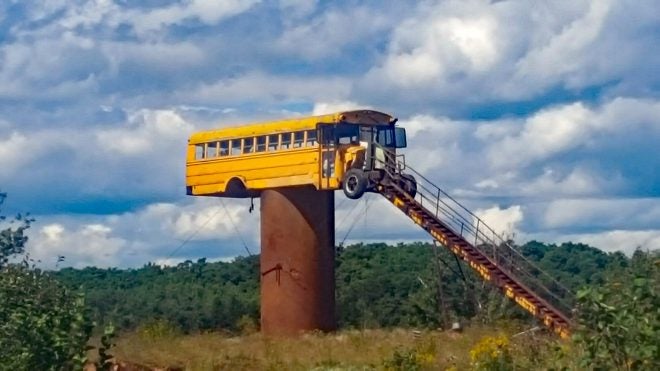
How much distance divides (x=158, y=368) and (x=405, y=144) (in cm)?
1350

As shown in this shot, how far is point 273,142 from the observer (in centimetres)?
4219

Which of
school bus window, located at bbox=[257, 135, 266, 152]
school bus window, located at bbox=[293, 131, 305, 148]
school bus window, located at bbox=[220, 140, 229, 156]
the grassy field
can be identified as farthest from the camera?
school bus window, located at bbox=[220, 140, 229, 156]

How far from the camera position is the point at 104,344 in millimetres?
17438

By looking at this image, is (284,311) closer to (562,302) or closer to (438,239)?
(438,239)

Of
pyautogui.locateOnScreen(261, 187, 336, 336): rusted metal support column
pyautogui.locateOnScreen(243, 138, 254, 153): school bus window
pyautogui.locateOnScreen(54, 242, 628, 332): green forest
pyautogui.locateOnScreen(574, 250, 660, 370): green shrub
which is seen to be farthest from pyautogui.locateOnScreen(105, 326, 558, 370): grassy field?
pyautogui.locateOnScreen(574, 250, 660, 370): green shrub

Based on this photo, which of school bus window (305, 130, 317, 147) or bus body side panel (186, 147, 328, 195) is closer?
school bus window (305, 130, 317, 147)

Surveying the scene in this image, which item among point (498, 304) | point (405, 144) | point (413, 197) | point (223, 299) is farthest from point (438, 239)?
point (223, 299)

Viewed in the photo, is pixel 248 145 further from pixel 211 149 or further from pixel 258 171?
pixel 211 149

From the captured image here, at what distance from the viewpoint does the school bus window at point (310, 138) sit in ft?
134

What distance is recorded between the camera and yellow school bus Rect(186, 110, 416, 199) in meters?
40.4

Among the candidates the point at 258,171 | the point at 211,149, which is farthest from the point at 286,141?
the point at 211,149

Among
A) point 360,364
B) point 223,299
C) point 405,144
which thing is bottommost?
point 360,364

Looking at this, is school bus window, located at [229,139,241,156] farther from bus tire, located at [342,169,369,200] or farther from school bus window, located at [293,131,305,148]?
bus tire, located at [342,169,369,200]

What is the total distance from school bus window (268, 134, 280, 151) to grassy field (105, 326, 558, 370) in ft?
21.0
